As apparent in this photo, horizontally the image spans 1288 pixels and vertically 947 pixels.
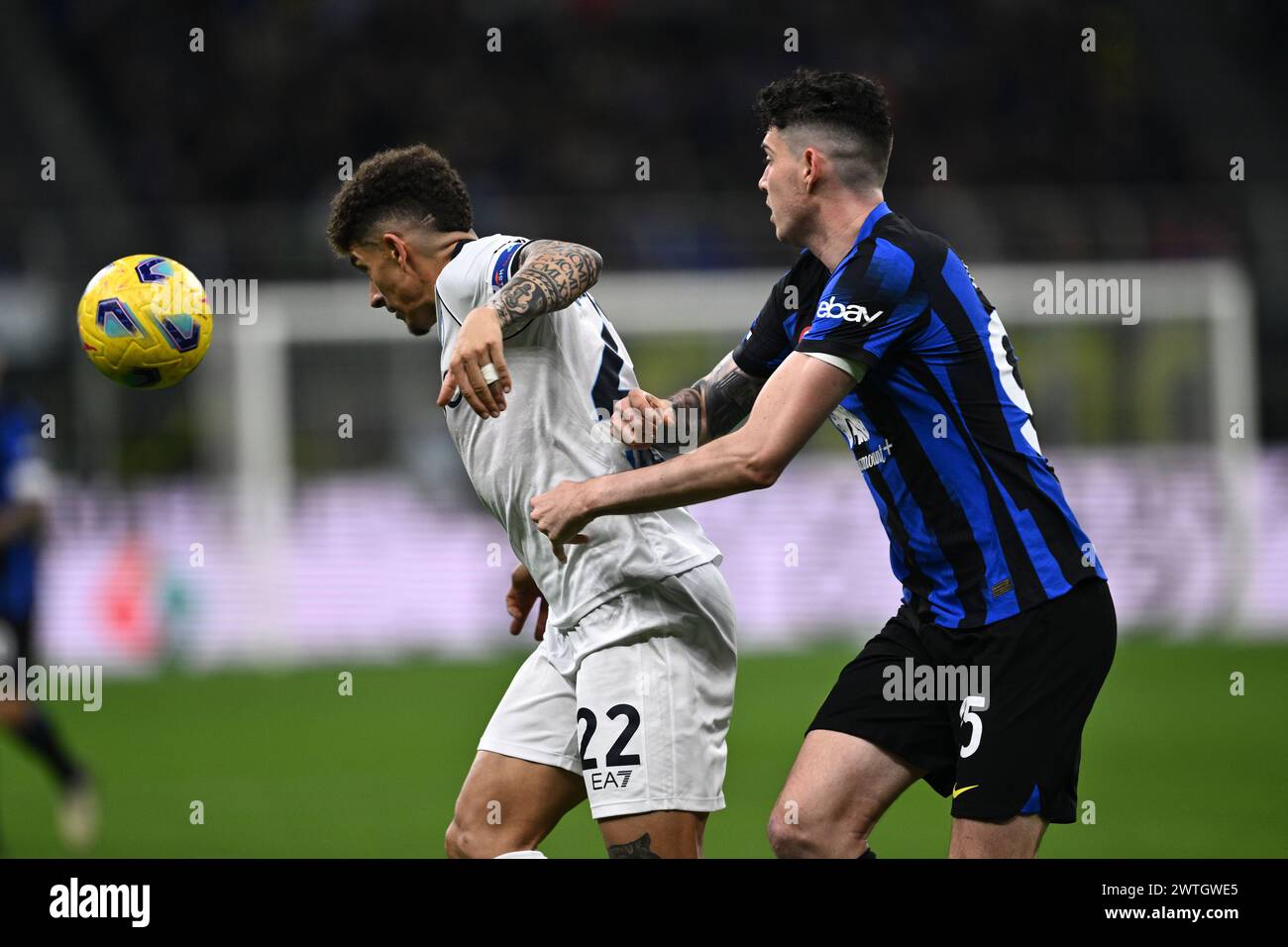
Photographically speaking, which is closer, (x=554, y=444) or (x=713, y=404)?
(x=554, y=444)

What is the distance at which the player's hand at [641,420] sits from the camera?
4.30 meters

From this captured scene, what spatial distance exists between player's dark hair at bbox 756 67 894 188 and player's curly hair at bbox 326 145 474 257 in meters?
0.94

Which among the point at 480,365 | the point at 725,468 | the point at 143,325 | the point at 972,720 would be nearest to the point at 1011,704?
the point at 972,720

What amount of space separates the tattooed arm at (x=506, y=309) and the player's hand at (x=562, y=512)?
244 millimetres

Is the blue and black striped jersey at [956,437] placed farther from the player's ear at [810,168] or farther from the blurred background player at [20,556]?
the blurred background player at [20,556]

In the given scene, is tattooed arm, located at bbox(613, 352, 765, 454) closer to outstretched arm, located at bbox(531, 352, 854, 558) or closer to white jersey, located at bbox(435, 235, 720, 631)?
white jersey, located at bbox(435, 235, 720, 631)

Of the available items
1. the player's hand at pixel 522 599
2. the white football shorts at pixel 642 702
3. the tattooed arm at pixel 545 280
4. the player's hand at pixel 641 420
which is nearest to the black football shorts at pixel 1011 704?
the white football shorts at pixel 642 702

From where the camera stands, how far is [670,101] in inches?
836

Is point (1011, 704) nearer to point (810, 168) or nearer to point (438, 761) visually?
point (810, 168)

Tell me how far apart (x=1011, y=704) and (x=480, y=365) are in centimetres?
156

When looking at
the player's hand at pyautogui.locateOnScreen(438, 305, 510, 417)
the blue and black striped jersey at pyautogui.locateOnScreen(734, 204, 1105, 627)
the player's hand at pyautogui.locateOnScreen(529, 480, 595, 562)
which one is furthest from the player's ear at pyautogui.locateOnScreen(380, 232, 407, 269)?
the blue and black striped jersey at pyautogui.locateOnScreen(734, 204, 1105, 627)

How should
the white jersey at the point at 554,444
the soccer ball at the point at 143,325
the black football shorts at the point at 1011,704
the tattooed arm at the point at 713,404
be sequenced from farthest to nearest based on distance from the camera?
the soccer ball at the point at 143,325 → the tattooed arm at the point at 713,404 → the white jersey at the point at 554,444 → the black football shorts at the point at 1011,704

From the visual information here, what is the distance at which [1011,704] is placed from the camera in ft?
13.5

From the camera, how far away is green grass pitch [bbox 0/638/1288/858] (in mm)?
7699
